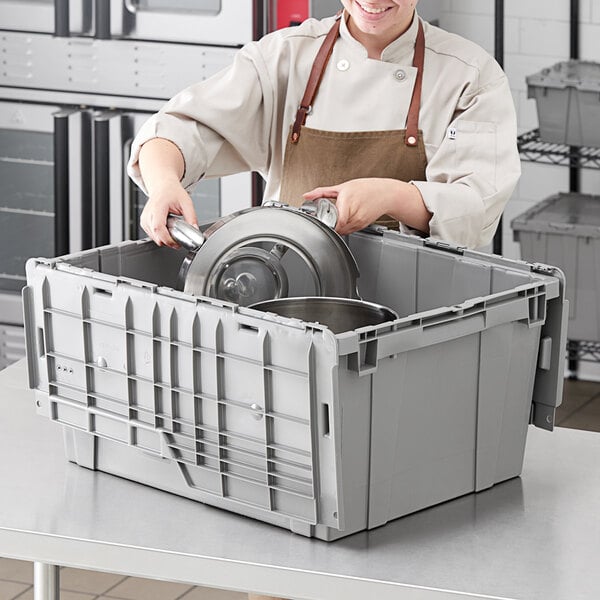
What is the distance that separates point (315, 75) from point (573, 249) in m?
2.09

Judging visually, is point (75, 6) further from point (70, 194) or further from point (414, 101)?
point (414, 101)

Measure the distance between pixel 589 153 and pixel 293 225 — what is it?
2816 mm

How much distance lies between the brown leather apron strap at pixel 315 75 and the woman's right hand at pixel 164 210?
38 centimetres

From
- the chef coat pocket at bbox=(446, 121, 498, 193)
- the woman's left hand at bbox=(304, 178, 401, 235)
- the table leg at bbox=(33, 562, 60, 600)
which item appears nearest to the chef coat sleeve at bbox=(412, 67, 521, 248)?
the chef coat pocket at bbox=(446, 121, 498, 193)

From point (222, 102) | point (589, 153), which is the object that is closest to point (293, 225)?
point (222, 102)

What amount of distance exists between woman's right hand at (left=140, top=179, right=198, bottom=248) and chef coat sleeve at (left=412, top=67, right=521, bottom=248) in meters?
0.36

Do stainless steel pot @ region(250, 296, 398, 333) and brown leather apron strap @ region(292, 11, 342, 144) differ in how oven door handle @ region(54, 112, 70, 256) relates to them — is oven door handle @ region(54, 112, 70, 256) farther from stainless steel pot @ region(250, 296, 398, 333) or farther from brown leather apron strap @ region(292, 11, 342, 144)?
stainless steel pot @ region(250, 296, 398, 333)

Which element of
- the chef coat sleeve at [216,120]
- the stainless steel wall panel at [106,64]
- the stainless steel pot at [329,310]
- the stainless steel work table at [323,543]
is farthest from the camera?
the stainless steel wall panel at [106,64]

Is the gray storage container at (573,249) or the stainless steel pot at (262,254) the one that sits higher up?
the stainless steel pot at (262,254)

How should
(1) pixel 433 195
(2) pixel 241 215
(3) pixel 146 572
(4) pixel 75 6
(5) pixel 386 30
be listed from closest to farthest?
(3) pixel 146 572 < (2) pixel 241 215 < (1) pixel 433 195 < (5) pixel 386 30 < (4) pixel 75 6

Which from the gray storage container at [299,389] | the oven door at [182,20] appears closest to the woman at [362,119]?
the gray storage container at [299,389]

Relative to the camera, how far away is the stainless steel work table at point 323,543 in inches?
58.1

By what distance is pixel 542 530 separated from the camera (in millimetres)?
1597

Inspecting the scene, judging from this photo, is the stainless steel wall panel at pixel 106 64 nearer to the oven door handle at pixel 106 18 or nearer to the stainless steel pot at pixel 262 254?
the oven door handle at pixel 106 18
